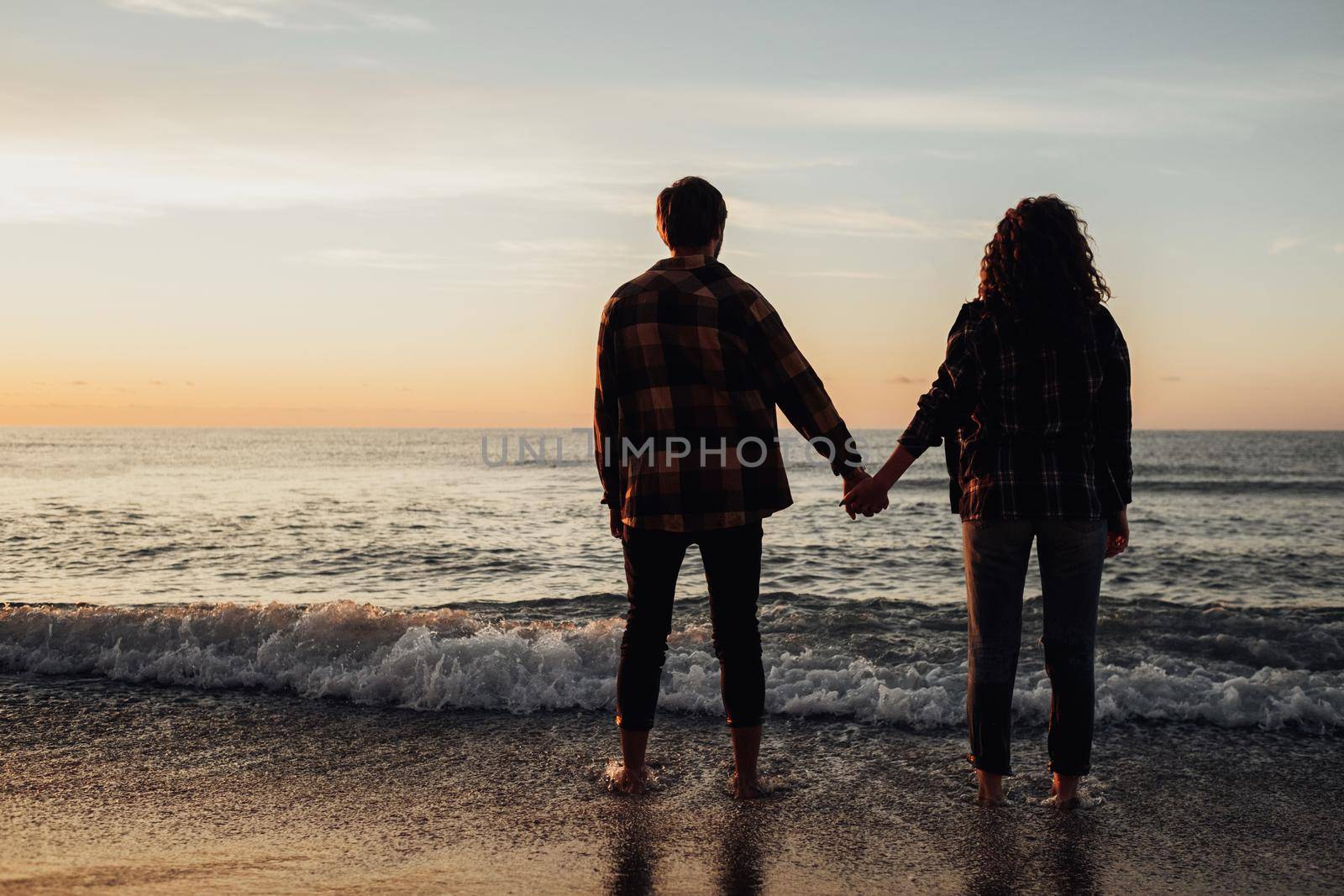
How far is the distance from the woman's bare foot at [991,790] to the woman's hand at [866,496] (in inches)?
36.2

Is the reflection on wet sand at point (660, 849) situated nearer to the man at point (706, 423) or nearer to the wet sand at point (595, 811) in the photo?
the wet sand at point (595, 811)

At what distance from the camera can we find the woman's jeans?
2.71 meters

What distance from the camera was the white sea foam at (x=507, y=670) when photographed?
157 inches

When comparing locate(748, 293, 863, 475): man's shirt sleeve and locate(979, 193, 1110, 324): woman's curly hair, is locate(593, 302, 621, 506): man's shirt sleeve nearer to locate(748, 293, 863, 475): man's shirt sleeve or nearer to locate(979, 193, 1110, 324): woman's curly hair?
locate(748, 293, 863, 475): man's shirt sleeve

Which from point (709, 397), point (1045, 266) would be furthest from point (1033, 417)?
point (709, 397)

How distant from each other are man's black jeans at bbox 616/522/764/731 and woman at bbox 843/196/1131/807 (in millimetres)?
402


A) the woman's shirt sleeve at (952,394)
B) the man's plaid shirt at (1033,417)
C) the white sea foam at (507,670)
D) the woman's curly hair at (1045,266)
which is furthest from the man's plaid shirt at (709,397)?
the white sea foam at (507,670)

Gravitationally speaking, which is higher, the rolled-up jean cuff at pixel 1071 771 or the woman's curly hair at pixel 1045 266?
the woman's curly hair at pixel 1045 266

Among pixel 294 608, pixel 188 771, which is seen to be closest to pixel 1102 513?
pixel 188 771

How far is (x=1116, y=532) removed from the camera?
291 centimetres

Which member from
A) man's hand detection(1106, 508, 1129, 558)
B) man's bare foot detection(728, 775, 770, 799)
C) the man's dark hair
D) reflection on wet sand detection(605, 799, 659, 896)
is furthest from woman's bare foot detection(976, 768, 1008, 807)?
the man's dark hair

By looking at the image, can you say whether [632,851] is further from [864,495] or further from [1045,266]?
[1045,266]

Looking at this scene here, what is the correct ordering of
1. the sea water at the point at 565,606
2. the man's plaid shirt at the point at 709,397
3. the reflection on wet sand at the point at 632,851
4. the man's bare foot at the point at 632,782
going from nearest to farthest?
the reflection on wet sand at the point at 632,851 → the man's plaid shirt at the point at 709,397 → the man's bare foot at the point at 632,782 → the sea water at the point at 565,606

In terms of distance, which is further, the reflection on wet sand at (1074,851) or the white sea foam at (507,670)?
the white sea foam at (507,670)
